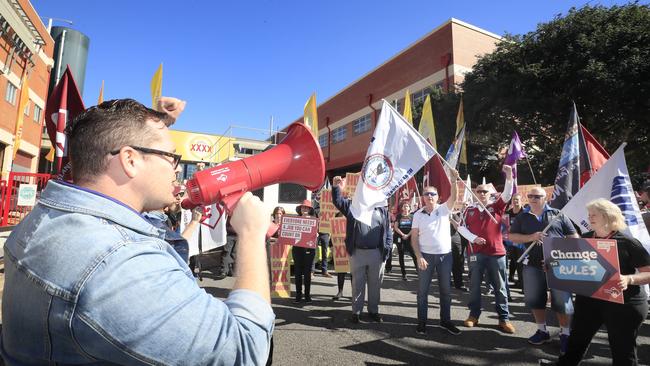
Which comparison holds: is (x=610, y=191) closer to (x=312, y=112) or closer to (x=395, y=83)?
(x=312, y=112)

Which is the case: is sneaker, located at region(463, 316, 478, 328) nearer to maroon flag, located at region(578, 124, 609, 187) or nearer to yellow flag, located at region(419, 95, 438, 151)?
maroon flag, located at region(578, 124, 609, 187)

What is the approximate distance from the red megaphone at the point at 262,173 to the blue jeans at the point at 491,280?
12.1ft

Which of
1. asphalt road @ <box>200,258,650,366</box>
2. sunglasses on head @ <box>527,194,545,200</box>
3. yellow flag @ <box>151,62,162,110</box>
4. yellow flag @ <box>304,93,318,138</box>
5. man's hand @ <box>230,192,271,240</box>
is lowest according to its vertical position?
asphalt road @ <box>200,258,650,366</box>

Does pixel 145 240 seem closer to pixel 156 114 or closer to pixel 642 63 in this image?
pixel 156 114

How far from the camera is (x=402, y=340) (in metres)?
4.35

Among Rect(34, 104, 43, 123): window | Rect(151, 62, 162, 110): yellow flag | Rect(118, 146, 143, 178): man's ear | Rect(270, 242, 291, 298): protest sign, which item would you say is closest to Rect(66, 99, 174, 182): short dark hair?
Rect(118, 146, 143, 178): man's ear

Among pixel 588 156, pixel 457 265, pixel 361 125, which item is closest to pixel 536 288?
pixel 588 156

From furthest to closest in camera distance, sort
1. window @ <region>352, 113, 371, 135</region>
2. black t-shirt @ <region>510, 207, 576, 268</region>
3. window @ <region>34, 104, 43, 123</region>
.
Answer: window @ <region>352, 113, 371, 135</region>, window @ <region>34, 104, 43, 123</region>, black t-shirt @ <region>510, 207, 576, 268</region>

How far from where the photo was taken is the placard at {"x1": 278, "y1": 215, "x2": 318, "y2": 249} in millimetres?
6338

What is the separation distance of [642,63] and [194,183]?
1838cm

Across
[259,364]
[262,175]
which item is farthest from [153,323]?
[262,175]

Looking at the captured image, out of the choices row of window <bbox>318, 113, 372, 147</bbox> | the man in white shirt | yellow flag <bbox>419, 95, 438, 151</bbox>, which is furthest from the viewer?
row of window <bbox>318, 113, 372, 147</bbox>

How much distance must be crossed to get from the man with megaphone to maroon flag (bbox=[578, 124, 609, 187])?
245 inches

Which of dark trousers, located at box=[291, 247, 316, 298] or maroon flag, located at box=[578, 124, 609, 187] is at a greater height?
maroon flag, located at box=[578, 124, 609, 187]
